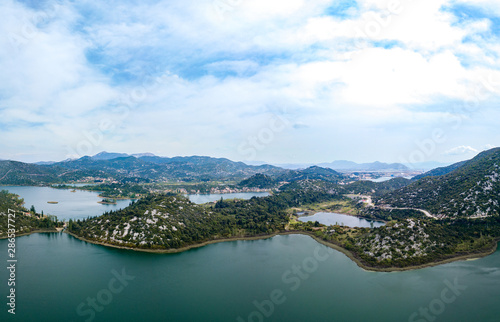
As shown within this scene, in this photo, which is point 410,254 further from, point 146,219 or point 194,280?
point 146,219

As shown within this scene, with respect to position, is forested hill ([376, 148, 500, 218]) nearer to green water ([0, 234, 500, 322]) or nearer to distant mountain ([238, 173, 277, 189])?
green water ([0, 234, 500, 322])

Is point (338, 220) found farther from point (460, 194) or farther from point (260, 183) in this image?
point (260, 183)

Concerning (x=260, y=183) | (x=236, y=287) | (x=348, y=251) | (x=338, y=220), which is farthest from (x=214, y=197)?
(x=236, y=287)

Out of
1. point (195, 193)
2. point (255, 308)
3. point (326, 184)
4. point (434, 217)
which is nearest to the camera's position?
point (255, 308)

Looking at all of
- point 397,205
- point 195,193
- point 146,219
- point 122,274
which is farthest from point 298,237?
point 195,193

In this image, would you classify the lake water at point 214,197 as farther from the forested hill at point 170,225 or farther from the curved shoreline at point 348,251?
the curved shoreline at point 348,251

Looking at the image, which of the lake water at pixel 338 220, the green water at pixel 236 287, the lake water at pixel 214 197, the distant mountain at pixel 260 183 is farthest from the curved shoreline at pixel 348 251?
the distant mountain at pixel 260 183
